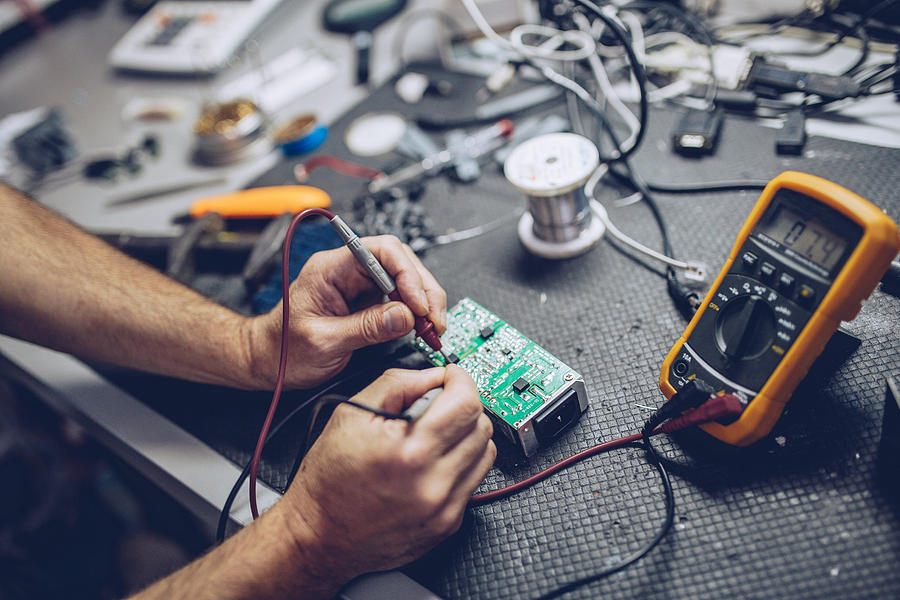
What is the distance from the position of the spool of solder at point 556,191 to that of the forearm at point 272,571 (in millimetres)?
511

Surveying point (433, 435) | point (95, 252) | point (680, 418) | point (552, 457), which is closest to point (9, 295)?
point (95, 252)

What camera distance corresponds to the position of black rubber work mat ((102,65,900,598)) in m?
0.52

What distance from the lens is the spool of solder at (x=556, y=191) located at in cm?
76

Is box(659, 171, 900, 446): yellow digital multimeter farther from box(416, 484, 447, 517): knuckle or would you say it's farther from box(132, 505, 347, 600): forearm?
box(132, 505, 347, 600): forearm

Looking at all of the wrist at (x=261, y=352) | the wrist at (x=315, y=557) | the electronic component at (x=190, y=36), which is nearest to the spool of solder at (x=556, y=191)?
the wrist at (x=261, y=352)

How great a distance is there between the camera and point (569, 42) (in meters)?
1.15

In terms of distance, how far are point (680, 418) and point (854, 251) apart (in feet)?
0.75

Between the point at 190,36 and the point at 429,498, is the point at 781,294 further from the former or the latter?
the point at 190,36

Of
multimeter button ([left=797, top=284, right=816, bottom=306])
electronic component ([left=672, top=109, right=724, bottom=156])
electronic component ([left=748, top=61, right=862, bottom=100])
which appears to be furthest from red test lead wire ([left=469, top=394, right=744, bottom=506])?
electronic component ([left=748, top=61, right=862, bottom=100])

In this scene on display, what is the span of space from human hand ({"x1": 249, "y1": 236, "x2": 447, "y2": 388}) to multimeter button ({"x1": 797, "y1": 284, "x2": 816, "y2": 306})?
383mm

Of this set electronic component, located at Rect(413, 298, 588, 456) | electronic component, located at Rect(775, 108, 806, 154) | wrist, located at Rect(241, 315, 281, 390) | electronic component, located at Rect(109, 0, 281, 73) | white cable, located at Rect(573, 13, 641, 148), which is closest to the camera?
electronic component, located at Rect(413, 298, 588, 456)

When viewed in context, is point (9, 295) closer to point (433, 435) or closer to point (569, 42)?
point (433, 435)

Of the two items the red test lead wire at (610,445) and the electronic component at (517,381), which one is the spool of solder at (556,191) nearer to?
the electronic component at (517,381)

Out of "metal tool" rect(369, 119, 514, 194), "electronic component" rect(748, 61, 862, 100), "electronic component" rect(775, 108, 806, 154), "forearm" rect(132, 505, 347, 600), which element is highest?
"electronic component" rect(748, 61, 862, 100)
